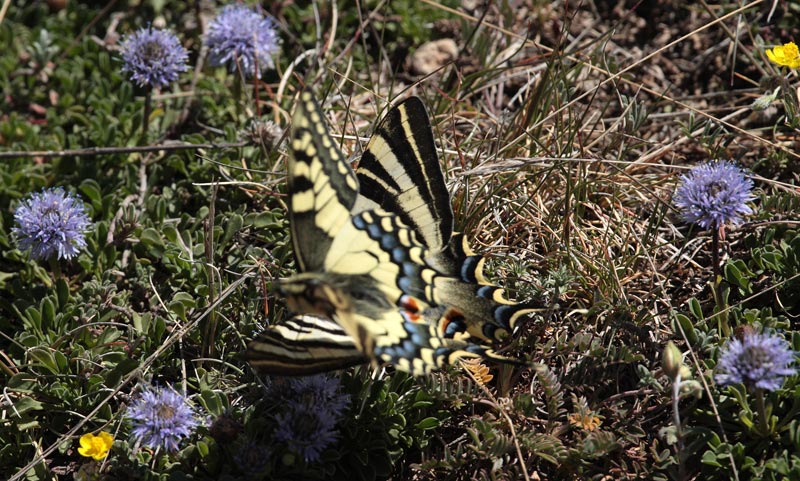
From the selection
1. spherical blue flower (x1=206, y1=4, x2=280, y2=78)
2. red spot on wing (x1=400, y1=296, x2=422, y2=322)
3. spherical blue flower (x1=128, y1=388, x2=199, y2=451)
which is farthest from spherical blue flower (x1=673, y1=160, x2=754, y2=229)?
spherical blue flower (x1=206, y1=4, x2=280, y2=78)

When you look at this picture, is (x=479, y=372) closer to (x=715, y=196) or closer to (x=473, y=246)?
(x=473, y=246)

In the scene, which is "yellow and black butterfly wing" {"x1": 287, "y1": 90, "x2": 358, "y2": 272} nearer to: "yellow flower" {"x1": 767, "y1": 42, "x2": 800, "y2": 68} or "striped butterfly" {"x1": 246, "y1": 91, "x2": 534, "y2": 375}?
"striped butterfly" {"x1": 246, "y1": 91, "x2": 534, "y2": 375}

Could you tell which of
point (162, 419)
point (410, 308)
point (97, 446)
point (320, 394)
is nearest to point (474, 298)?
point (410, 308)

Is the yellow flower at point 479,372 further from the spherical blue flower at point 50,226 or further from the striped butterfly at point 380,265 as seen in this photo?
the spherical blue flower at point 50,226

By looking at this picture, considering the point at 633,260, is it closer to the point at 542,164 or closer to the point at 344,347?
the point at 542,164

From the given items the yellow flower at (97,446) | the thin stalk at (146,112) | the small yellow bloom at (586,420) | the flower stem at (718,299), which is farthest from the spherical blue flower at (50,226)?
the flower stem at (718,299)

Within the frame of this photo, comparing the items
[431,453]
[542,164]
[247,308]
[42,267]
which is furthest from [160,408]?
[542,164]
